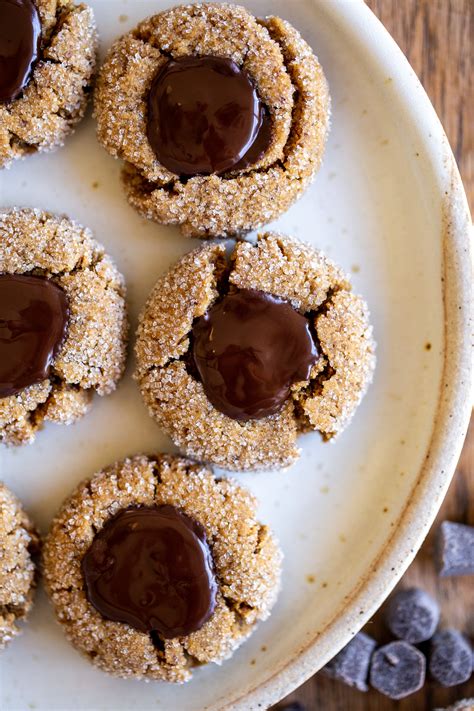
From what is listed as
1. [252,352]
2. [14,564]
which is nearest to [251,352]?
[252,352]

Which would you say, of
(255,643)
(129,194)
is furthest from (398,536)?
(129,194)

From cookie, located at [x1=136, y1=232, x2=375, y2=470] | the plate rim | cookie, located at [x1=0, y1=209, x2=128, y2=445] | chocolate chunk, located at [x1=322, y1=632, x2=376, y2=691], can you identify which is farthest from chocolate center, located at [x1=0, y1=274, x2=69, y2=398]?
chocolate chunk, located at [x1=322, y1=632, x2=376, y2=691]

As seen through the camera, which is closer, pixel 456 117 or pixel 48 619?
pixel 48 619

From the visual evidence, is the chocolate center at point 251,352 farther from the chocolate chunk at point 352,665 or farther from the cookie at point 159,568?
the chocolate chunk at point 352,665

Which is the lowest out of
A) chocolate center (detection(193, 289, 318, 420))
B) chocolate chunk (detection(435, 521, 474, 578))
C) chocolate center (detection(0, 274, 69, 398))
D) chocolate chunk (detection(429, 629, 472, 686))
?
chocolate chunk (detection(429, 629, 472, 686))

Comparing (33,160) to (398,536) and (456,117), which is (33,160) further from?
(398,536)

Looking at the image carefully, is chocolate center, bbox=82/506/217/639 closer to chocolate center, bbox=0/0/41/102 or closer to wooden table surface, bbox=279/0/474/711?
wooden table surface, bbox=279/0/474/711

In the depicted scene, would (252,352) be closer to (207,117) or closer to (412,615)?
(207,117)
